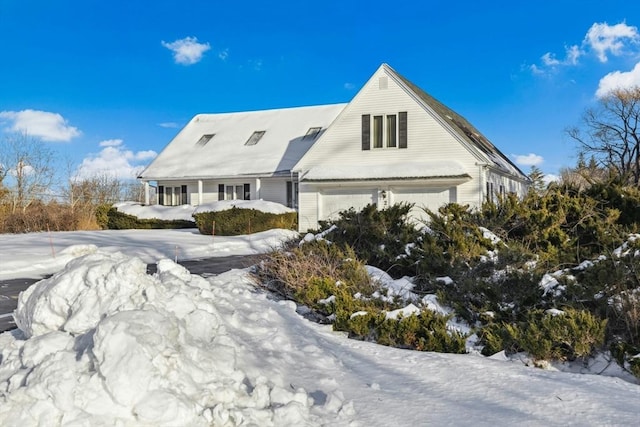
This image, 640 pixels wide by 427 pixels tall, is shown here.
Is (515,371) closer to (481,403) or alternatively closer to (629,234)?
(481,403)

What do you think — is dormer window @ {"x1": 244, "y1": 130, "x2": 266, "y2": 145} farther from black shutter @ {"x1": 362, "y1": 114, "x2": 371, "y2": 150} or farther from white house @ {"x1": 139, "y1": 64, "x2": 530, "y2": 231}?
black shutter @ {"x1": 362, "y1": 114, "x2": 371, "y2": 150}

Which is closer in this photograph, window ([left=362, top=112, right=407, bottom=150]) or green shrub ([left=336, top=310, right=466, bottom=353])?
green shrub ([left=336, top=310, right=466, bottom=353])

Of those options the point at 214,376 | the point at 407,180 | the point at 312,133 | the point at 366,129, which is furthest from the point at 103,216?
the point at 214,376

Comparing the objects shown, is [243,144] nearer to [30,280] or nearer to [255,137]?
[255,137]

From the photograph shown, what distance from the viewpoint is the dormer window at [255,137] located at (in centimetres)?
2744

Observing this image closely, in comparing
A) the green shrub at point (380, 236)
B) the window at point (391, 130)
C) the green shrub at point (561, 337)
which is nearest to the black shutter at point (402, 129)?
the window at point (391, 130)

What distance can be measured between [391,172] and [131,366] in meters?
17.1

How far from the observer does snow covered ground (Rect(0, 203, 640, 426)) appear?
9.48ft

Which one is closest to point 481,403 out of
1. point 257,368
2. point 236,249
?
point 257,368

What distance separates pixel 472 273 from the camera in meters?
6.69

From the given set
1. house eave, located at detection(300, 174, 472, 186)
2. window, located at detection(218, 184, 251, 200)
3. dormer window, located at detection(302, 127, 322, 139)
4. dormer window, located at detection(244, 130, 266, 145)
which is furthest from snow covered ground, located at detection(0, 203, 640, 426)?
dormer window, located at detection(244, 130, 266, 145)

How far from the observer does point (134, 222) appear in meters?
23.6

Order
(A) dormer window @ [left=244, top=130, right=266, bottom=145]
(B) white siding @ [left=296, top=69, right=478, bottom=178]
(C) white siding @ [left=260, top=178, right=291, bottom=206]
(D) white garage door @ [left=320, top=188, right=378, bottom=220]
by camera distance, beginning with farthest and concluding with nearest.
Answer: (A) dormer window @ [left=244, top=130, right=266, bottom=145] < (C) white siding @ [left=260, top=178, right=291, bottom=206] < (D) white garage door @ [left=320, top=188, right=378, bottom=220] < (B) white siding @ [left=296, top=69, right=478, bottom=178]

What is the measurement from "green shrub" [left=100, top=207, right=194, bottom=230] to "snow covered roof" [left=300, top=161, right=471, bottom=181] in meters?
6.75
